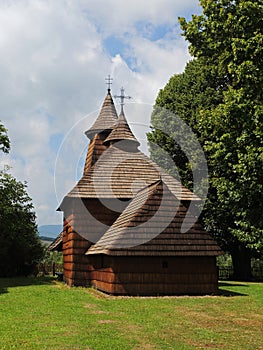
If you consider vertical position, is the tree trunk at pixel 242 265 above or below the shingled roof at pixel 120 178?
below

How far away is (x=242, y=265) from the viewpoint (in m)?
31.9

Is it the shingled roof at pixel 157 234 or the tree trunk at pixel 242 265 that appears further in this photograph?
the tree trunk at pixel 242 265

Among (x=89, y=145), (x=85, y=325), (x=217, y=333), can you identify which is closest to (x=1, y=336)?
(x=85, y=325)

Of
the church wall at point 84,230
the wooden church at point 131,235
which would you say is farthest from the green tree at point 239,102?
the church wall at point 84,230

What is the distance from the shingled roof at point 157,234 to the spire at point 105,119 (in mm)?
10063

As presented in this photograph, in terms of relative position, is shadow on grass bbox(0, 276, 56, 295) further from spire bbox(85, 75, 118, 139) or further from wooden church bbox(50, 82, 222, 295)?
spire bbox(85, 75, 118, 139)

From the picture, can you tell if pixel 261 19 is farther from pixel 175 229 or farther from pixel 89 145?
pixel 89 145

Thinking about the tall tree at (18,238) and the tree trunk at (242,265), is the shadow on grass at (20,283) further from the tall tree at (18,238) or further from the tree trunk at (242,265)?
the tree trunk at (242,265)

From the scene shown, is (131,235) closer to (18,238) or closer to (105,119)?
(105,119)

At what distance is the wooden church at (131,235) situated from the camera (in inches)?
733

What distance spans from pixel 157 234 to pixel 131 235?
1311mm

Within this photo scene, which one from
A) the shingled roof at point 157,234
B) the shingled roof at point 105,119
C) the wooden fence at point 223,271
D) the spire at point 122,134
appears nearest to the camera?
the shingled roof at point 157,234

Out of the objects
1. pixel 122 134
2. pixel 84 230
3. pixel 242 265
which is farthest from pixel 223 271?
pixel 84 230

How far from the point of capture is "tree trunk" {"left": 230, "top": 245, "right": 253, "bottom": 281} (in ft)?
103
